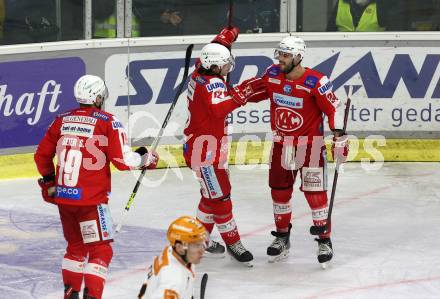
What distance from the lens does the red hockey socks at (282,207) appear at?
8547mm

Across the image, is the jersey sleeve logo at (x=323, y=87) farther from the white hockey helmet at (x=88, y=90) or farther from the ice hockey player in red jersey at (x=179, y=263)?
the ice hockey player in red jersey at (x=179, y=263)

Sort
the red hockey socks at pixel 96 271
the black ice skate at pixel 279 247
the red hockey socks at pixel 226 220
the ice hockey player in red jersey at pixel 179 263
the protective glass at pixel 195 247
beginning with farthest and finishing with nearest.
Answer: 1. the black ice skate at pixel 279 247
2. the red hockey socks at pixel 226 220
3. the red hockey socks at pixel 96 271
4. the protective glass at pixel 195 247
5. the ice hockey player in red jersey at pixel 179 263

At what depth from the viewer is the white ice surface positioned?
7.88m

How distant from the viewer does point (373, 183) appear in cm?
1112

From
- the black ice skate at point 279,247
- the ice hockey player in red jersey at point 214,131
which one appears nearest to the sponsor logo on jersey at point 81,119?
the ice hockey player in red jersey at point 214,131

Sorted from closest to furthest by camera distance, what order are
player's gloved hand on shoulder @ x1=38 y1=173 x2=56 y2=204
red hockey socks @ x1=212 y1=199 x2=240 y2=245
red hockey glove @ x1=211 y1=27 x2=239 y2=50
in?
player's gloved hand on shoulder @ x1=38 y1=173 x2=56 y2=204
red hockey socks @ x1=212 y1=199 x2=240 y2=245
red hockey glove @ x1=211 y1=27 x2=239 y2=50

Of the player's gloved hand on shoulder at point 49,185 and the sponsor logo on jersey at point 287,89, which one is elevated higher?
the sponsor logo on jersey at point 287,89

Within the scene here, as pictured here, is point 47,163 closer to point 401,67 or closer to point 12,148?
point 12,148

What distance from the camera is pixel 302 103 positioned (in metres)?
8.21

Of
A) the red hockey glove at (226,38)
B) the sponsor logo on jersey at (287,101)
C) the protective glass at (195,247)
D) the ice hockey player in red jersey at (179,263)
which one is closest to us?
the ice hockey player in red jersey at (179,263)

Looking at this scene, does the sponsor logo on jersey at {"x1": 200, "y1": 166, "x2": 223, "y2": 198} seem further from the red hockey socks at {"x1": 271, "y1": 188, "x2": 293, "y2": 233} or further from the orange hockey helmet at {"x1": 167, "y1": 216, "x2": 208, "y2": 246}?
the orange hockey helmet at {"x1": 167, "y1": 216, "x2": 208, "y2": 246}

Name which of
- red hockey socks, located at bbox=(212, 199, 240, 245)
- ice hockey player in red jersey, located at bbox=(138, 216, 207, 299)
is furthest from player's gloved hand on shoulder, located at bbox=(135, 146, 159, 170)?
ice hockey player in red jersey, located at bbox=(138, 216, 207, 299)

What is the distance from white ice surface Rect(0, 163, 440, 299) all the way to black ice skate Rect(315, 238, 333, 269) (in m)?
0.07

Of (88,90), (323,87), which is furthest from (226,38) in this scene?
(88,90)
